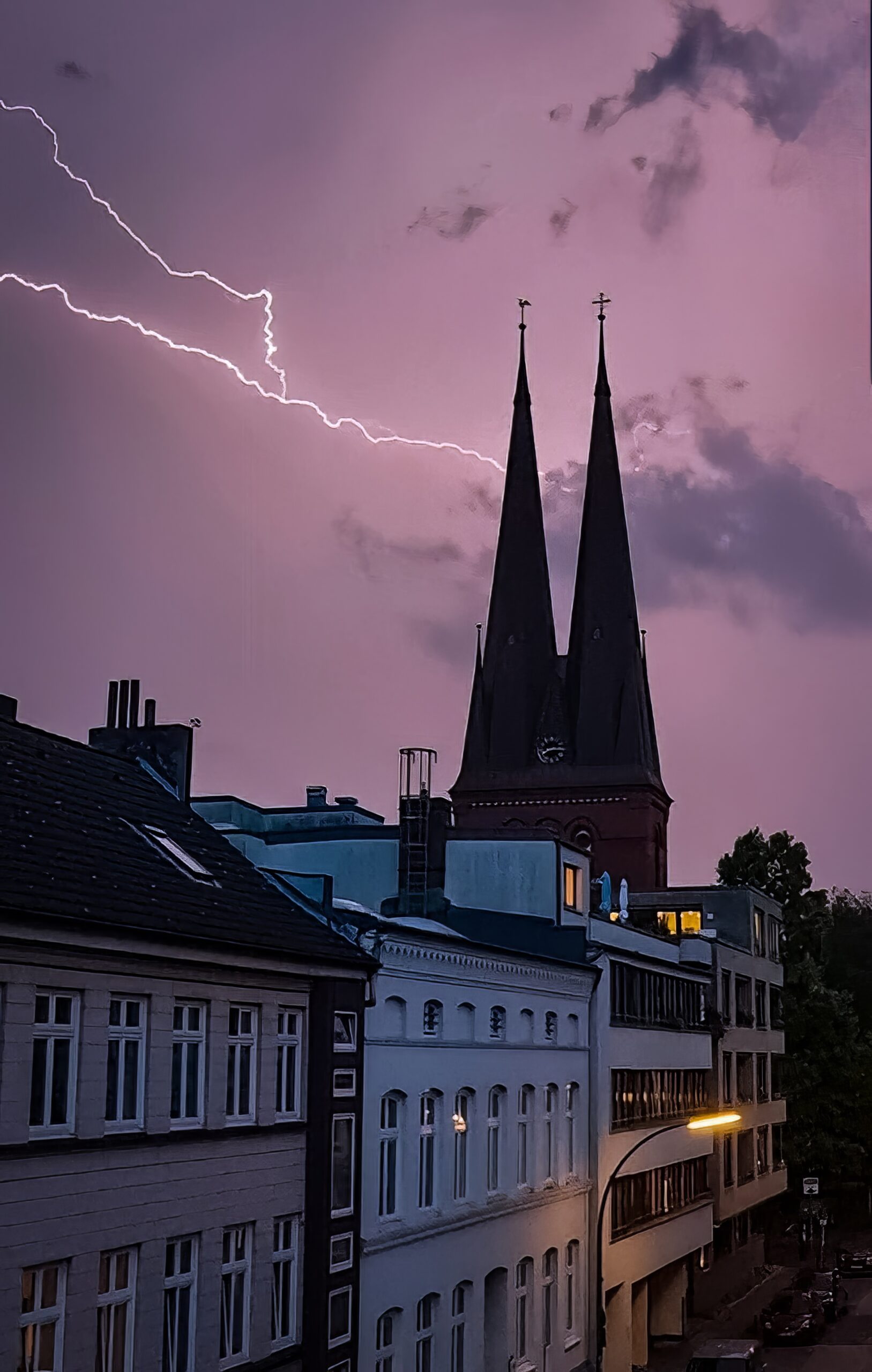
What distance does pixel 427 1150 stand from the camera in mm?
33375

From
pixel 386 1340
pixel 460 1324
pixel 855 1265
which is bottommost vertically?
pixel 855 1265

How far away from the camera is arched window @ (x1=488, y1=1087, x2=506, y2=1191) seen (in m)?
36.9

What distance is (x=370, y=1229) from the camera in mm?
30141

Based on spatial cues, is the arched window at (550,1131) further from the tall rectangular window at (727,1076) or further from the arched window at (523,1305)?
the tall rectangular window at (727,1076)

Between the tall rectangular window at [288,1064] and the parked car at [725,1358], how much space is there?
21471 millimetres

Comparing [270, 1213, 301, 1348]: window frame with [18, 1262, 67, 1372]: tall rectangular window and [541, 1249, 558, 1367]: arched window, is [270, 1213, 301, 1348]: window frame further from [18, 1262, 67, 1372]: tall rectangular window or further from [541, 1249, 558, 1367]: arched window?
[541, 1249, 558, 1367]: arched window

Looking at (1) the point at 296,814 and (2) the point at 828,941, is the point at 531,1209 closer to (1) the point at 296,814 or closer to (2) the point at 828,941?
(1) the point at 296,814

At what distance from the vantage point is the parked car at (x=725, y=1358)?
4366cm

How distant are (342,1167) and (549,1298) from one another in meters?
13.7

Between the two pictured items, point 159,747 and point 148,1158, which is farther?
point 159,747

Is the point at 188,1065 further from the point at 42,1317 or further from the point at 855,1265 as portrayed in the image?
the point at 855,1265

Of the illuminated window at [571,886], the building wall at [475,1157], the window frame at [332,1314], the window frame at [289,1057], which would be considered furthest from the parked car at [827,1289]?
the window frame at [289,1057]

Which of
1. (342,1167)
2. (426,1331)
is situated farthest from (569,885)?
(342,1167)

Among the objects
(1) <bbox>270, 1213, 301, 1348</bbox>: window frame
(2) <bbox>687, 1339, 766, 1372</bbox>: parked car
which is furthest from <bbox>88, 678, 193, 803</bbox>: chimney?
(2) <bbox>687, 1339, 766, 1372</bbox>: parked car
